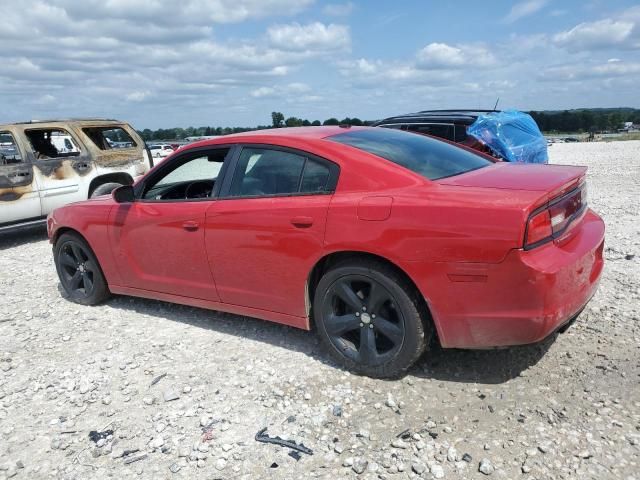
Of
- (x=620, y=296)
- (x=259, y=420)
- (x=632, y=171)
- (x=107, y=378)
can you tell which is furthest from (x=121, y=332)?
(x=632, y=171)

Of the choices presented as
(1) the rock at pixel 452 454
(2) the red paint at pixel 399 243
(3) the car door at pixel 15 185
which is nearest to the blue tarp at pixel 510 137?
(2) the red paint at pixel 399 243

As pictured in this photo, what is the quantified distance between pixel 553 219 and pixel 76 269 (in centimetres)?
430

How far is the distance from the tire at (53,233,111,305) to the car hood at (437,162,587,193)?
3375 mm

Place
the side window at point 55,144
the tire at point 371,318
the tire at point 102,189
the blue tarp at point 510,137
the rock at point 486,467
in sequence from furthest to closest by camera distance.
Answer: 1. the tire at point 102,189
2. the side window at point 55,144
3. the blue tarp at point 510,137
4. the tire at point 371,318
5. the rock at point 486,467

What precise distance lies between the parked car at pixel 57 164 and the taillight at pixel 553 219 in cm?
758

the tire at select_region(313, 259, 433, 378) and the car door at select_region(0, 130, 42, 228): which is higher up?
the car door at select_region(0, 130, 42, 228)

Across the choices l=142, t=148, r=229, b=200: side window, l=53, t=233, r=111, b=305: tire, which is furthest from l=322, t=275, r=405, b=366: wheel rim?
l=53, t=233, r=111, b=305: tire

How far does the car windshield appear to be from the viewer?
11.5 feet

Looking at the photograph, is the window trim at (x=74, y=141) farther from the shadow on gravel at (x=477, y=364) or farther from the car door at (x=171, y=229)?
the shadow on gravel at (x=477, y=364)

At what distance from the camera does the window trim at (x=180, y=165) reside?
4.02 m

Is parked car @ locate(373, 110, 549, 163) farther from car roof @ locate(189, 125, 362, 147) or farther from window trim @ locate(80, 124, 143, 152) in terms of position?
window trim @ locate(80, 124, 143, 152)

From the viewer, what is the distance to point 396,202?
312 cm

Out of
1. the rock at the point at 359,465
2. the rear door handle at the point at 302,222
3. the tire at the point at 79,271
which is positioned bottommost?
the rock at the point at 359,465

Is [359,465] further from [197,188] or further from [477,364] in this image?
[197,188]
